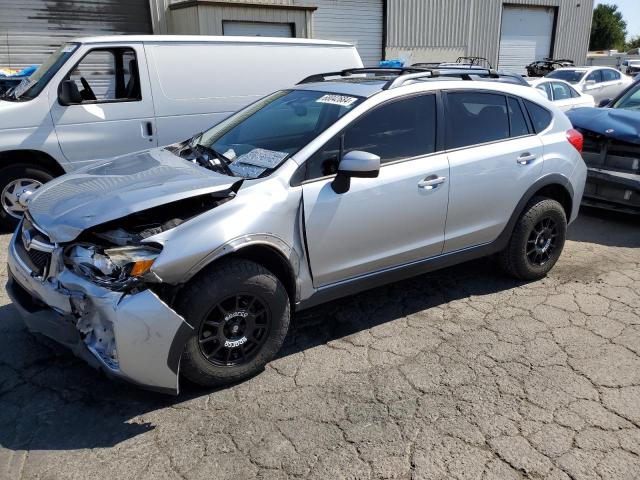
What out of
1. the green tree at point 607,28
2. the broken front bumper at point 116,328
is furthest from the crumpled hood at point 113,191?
the green tree at point 607,28

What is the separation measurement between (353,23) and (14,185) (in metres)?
15.5

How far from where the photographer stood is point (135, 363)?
2.62 metres

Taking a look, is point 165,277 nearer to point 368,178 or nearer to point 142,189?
point 142,189

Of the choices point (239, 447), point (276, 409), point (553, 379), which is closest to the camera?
point (239, 447)

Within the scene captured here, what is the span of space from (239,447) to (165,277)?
0.91m

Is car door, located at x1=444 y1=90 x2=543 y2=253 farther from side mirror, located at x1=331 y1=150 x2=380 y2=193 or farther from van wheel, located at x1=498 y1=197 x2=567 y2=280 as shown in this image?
side mirror, located at x1=331 y1=150 x2=380 y2=193

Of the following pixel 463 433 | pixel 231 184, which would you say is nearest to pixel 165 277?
pixel 231 184

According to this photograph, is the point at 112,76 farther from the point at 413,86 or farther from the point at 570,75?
the point at 570,75

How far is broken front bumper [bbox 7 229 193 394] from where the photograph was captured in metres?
2.58

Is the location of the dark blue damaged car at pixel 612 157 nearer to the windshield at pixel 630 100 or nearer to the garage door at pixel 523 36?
the windshield at pixel 630 100

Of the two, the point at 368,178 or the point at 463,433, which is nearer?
the point at 463,433

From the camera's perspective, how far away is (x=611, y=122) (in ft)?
20.6

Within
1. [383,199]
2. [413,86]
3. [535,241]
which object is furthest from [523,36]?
[383,199]

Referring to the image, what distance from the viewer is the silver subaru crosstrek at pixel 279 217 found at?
2.69 meters
